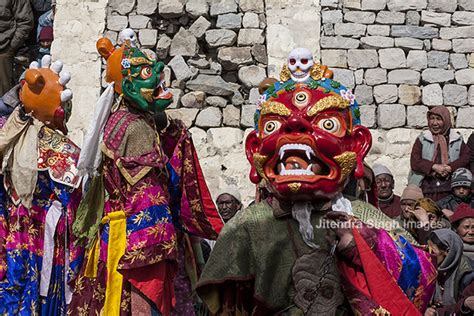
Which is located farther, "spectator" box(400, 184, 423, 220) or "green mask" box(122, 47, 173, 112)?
"spectator" box(400, 184, 423, 220)

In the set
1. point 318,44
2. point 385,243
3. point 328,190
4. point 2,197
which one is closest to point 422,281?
point 385,243

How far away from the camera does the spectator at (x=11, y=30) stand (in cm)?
1105

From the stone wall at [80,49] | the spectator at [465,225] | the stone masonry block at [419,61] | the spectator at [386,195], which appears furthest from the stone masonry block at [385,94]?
the stone wall at [80,49]

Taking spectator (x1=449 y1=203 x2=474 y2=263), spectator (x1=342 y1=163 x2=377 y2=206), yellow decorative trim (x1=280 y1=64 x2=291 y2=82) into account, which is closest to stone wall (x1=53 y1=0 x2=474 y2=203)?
spectator (x1=449 y1=203 x2=474 y2=263)

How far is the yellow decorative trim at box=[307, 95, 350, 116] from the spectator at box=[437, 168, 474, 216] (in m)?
4.39

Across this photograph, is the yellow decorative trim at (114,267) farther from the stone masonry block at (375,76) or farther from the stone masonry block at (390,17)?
the stone masonry block at (390,17)

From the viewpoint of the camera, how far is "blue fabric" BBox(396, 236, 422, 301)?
4.61 metres

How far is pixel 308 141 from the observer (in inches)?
181

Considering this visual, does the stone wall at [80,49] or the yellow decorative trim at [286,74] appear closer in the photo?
the yellow decorative trim at [286,74]

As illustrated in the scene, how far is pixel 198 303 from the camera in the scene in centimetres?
682

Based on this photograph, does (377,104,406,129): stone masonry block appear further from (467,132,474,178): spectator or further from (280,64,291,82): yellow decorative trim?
(280,64,291,82): yellow decorative trim

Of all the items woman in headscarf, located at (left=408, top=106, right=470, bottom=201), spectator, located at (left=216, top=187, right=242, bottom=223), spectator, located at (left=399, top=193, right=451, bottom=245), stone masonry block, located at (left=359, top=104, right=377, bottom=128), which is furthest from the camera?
stone masonry block, located at (left=359, top=104, right=377, bottom=128)

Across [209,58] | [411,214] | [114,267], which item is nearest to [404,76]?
[209,58]

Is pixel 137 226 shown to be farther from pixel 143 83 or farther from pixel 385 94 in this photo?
pixel 385 94
